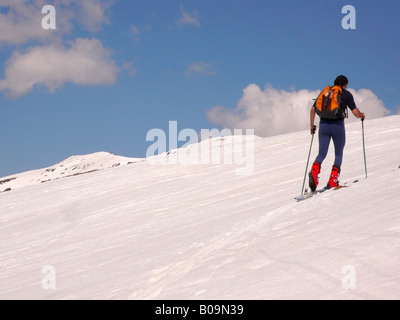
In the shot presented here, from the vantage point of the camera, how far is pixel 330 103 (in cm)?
813

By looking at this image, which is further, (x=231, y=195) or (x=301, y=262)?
(x=231, y=195)

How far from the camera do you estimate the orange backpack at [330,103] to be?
317 inches

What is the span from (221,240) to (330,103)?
377 cm

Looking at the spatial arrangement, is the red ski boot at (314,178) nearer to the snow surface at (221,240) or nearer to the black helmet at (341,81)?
the snow surface at (221,240)

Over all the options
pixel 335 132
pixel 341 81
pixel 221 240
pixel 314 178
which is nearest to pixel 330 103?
pixel 341 81

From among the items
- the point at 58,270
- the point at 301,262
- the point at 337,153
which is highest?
the point at 337,153

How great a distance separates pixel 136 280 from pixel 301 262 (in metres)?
2.01

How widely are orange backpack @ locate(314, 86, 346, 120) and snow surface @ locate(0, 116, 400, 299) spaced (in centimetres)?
136

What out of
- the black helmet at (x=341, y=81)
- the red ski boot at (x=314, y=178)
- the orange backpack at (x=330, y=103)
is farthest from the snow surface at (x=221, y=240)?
the black helmet at (x=341, y=81)

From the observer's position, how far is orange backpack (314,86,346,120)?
8062 millimetres

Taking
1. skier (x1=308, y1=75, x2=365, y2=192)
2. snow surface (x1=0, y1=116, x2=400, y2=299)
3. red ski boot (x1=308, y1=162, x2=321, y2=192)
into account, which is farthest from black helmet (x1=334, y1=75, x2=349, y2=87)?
snow surface (x1=0, y1=116, x2=400, y2=299)

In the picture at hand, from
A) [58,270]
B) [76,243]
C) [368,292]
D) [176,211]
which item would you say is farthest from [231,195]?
[368,292]

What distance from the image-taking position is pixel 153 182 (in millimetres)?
15359

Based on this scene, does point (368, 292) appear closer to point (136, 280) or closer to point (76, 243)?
point (136, 280)
